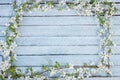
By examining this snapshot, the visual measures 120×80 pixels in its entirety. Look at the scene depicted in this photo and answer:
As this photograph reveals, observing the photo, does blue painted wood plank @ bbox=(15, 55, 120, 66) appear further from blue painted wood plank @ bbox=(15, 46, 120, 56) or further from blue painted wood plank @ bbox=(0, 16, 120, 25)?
blue painted wood plank @ bbox=(0, 16, 120, 25)

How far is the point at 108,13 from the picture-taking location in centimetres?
161

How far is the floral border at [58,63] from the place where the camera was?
1.46m

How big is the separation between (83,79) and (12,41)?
0.40 metres

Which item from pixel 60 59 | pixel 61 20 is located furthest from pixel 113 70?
pixel 61 20

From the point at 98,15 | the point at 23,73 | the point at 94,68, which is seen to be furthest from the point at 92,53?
the point at 23,73

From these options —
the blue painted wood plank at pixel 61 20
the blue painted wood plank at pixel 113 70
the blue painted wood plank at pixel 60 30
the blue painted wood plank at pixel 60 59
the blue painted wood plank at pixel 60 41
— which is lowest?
the blue painted wood plank at pixel 113 70

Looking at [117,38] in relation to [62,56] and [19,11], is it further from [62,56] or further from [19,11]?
[19,11]

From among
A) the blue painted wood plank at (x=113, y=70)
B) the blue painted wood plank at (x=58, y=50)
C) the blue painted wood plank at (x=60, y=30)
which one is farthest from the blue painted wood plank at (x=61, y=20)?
the blue painted wood plank at (x=113, y=70)

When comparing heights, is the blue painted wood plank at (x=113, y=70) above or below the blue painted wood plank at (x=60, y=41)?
below

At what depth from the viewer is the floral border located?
1.46 m

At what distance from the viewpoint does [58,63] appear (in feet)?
4.87

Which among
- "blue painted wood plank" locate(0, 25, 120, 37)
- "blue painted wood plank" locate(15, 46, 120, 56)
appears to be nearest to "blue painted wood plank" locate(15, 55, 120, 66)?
"blue painted wood plank" locate(15, 46, 120, 56)

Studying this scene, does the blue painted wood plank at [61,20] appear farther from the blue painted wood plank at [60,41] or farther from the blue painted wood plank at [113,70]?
the blue painted wood plank at [113,70]

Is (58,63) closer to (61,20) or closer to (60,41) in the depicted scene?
(60,41)
